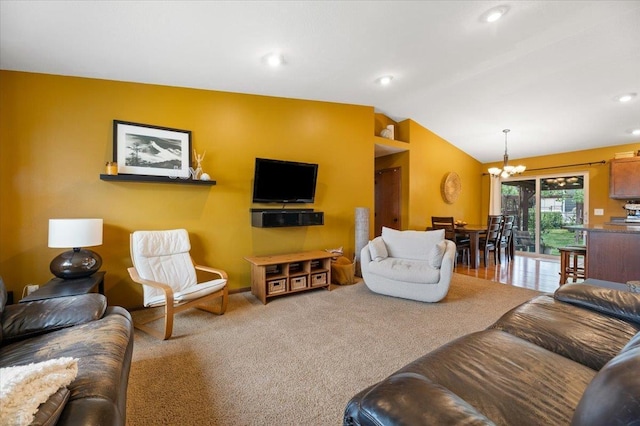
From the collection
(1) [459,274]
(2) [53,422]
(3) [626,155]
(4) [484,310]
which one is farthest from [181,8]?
(3) [626,155]

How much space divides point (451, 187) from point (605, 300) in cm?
503

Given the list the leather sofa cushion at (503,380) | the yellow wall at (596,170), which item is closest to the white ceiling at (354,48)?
the yellow wall at (596,170)

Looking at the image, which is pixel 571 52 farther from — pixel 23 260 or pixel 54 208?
pixel 23 260

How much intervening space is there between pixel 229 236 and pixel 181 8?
8.11 ft

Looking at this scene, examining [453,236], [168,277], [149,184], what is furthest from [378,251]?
[149,184]

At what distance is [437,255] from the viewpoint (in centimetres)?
327

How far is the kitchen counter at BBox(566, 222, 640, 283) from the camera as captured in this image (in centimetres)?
295

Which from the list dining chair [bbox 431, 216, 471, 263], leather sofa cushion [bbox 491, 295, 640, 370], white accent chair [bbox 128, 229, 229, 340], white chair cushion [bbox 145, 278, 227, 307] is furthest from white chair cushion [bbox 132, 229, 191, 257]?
dining chair [bbox 431, 216, 471, 263]

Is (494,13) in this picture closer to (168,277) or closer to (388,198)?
(388,198)

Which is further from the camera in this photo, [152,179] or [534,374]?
[152,179]

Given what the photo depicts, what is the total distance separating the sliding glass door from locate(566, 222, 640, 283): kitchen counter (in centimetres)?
357

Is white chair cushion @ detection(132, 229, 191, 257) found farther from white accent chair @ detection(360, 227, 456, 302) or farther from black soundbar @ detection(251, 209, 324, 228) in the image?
white accent chair @ detection(360, 227, 456, 302)

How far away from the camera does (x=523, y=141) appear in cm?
580

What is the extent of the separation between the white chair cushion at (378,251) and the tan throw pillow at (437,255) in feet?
2.10
